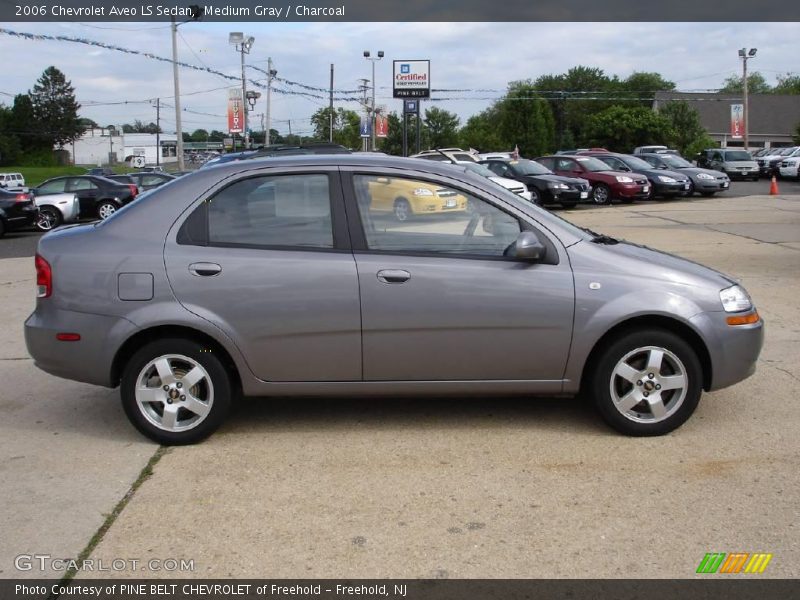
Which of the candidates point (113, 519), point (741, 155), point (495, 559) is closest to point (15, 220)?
point (113, 519)

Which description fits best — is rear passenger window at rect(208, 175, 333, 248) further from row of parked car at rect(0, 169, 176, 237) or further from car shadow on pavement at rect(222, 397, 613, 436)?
row of parked car at rect(0, 169, 176, 237)

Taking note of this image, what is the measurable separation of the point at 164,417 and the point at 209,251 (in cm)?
101

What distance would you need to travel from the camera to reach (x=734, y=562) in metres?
3.33

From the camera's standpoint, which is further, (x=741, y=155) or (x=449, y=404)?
(x=741, y=155)

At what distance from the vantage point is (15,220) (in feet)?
65.9

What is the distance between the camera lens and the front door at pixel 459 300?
4582mm

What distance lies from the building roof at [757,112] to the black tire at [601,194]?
53.2m

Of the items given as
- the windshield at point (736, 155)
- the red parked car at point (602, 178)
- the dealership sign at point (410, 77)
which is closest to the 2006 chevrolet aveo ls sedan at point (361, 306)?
the red parked car at point (602, 178)

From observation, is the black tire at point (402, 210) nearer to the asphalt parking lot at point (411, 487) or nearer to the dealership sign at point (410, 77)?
the asphalt parking lot at point (411, 487)

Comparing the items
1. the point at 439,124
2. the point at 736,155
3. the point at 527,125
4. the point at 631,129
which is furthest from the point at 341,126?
the point at 736,155

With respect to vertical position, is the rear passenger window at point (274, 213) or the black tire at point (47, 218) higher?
the rear passenger window at point (274, 213)

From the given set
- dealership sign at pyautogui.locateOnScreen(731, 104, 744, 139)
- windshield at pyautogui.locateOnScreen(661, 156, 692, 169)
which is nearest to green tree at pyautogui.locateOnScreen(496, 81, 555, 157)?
dealership sign at pyautogui.locateOnScreen(731, 104, 744, 139)
